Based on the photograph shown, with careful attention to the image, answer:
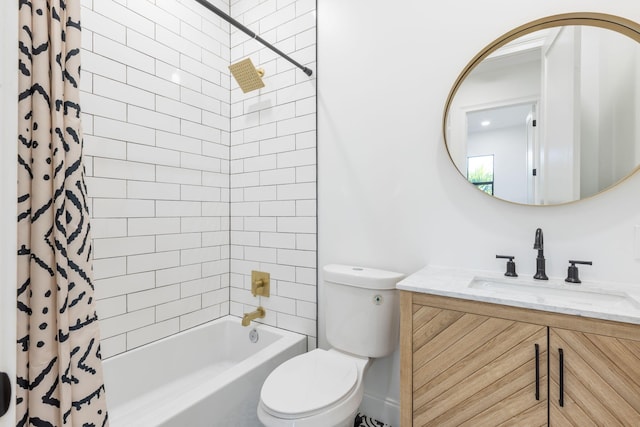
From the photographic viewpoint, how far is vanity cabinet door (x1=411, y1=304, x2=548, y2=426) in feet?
3.22

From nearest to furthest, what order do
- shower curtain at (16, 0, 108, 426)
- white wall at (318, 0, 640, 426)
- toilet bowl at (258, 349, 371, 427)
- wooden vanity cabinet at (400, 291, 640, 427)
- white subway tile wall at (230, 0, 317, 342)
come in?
shower curtain at (16, 0, 108, 426)
wooden vanity cabinet at (400, 291, 640, 427)
toilet bowl at (258, 349, 371, 427)
white wall at (318, 0, 640, 426)
white subway tile wall at (230, 0, 317, 342)

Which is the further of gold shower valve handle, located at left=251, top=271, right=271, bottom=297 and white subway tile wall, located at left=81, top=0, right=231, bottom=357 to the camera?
gold shower valve handle, located at left=251, top=271, right=271, bottom=297

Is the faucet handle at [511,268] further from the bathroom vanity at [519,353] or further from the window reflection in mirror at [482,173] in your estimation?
the window reflection in mirror at [482,173]

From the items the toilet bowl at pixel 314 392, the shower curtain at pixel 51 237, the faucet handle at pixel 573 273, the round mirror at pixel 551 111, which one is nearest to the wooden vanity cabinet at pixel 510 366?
the toilet bowl at pixel 314 392

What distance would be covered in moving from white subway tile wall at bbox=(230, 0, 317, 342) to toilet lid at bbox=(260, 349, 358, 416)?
41cm

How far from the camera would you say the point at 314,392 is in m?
1.24

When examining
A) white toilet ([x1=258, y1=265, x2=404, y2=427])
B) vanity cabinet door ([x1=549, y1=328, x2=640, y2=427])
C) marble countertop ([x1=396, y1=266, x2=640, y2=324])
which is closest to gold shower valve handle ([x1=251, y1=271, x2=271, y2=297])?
white toilet ([x1=258, y1=265, x2=404, y2=427])

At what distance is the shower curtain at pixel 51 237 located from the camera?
30.8 inches

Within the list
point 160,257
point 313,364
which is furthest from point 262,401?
point 160,257

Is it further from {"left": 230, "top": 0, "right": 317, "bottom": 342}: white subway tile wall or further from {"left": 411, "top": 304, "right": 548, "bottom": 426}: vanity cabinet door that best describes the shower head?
{"left": 411, "top": 304, "right": 548, "bottom": 426}: vanity cabinet door

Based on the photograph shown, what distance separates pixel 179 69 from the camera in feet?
6.27

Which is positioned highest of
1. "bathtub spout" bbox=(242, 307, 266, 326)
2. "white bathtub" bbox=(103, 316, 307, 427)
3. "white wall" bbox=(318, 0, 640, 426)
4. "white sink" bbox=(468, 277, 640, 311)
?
"white wall" bbox=(318, 0, 640, 426)

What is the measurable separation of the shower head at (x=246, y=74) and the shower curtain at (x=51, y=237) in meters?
0.91

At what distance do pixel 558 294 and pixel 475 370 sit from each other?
1.48 ft
